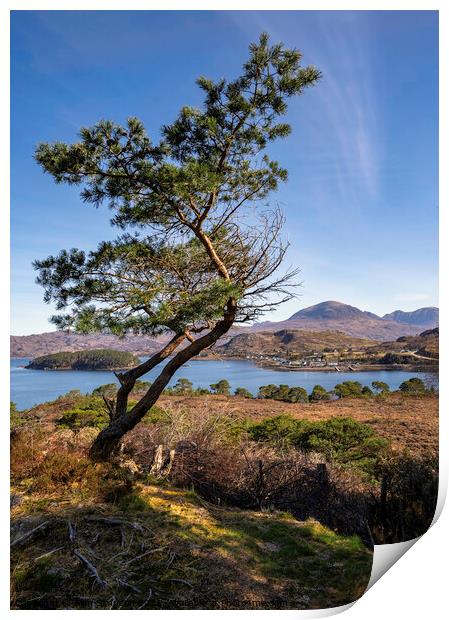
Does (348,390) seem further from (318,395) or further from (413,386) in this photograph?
(413,386)

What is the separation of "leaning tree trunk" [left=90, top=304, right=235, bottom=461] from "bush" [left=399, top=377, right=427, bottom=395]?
9.70 meters

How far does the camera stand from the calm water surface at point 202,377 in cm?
446

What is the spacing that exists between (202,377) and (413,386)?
22.1 feet

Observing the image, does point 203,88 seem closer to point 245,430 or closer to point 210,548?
point 210,548

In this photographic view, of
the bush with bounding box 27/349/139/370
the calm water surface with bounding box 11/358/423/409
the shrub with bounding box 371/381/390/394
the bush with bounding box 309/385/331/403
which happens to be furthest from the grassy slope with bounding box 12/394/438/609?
the shrub with bounding box 371/381/390/394

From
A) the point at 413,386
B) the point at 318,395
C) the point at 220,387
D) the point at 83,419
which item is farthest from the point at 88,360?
the point at 318,395

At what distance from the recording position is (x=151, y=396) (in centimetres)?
335

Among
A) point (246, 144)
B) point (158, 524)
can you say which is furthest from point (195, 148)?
point (158, 524)

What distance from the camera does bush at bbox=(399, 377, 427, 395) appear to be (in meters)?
11.3

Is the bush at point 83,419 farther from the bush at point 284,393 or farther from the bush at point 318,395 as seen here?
the bush at point 318,395

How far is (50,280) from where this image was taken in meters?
3.39

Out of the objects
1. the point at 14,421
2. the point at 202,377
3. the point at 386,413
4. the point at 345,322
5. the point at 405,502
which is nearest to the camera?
the point at 405,502

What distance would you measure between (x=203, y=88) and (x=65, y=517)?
3.07 meters

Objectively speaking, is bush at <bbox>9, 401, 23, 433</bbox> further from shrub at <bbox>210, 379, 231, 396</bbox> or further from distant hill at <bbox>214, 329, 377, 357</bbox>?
distant hill at <bbox>214, 329, 377, 357</bbox>
